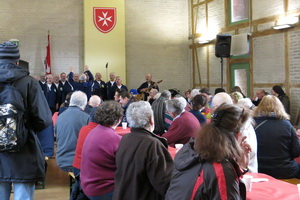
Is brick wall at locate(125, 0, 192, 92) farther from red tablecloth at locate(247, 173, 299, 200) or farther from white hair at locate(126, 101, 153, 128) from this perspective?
red tablecloth at locate(247, 173, 299, 200)

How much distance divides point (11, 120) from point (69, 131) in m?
2.22

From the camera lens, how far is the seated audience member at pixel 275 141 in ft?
13.9

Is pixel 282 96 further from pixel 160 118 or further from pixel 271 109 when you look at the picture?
pixel 271 109

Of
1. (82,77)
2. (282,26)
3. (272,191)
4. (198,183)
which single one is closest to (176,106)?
(272,191)

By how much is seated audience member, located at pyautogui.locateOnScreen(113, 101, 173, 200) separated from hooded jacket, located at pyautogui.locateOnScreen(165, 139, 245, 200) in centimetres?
62

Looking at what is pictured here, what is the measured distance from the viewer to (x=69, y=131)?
5008mm

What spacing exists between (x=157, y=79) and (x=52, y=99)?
4.47 m

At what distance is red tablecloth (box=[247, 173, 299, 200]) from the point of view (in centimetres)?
261

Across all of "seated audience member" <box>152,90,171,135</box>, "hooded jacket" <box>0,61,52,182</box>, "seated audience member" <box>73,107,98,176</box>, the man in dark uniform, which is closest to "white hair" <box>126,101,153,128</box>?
"hooded jacket" <box>0,61,52,182</box>

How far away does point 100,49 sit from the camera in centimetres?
1433

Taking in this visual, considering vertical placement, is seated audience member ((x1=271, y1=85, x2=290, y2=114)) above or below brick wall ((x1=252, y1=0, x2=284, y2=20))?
below

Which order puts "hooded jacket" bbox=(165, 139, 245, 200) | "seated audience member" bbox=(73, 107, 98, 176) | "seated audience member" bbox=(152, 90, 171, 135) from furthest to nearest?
"seated audience member" bbox=(152, 90, 171, 135) → "seated audience member" bbox=(73, 107, 98, 176) → "hooded jacket" bbox=(165, 139, 245, 200)

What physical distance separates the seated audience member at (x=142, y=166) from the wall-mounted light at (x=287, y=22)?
325 inches

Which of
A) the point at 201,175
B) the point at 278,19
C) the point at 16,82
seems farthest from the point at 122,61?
the point at 201,175
